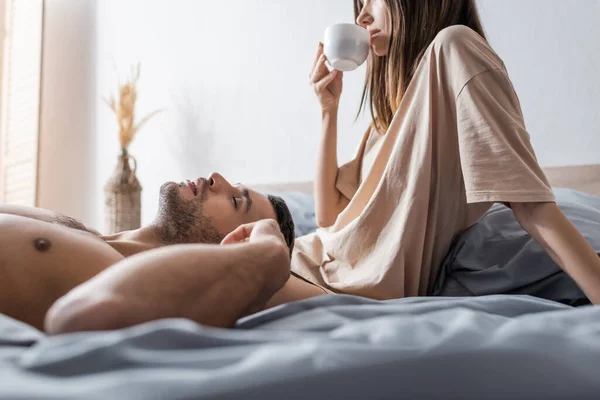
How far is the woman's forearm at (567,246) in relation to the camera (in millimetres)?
890

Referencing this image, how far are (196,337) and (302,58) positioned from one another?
6.64ft

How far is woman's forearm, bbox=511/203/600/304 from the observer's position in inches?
35.0

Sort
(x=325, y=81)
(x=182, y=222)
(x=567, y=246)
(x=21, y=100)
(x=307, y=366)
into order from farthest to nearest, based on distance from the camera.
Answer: (x=21, y=100), (x=325, y=81), (x=182, y=222), (x=567, y=246), (x=307, y=366)

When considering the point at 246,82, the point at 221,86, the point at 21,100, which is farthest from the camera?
the point at 21,100

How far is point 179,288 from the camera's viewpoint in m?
0.64

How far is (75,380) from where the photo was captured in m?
0.41

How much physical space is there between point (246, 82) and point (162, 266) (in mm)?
2056

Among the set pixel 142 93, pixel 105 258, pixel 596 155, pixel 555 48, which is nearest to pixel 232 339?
pixel 105 258

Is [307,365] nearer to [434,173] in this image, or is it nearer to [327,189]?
[434,173]

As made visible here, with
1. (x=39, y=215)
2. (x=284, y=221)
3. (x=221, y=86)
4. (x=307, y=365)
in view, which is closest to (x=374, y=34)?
(x=284, y=221)

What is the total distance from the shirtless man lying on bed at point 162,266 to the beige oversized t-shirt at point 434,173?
0.57 feet

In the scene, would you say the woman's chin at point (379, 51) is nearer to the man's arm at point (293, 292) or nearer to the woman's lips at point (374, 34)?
the woman's lips at point (374, 34)

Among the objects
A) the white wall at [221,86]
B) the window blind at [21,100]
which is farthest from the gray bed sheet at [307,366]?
the window blind at [21,100]

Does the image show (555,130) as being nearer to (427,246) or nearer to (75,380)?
(427,246)
